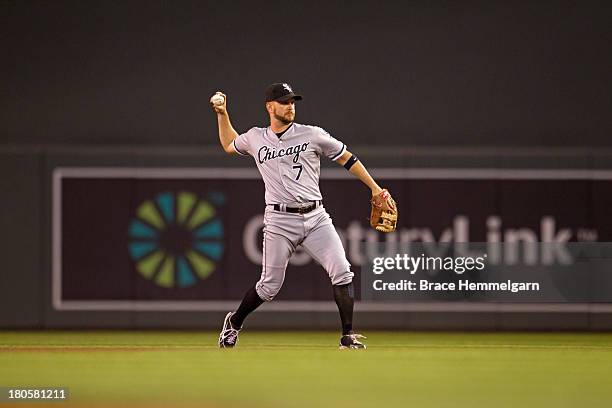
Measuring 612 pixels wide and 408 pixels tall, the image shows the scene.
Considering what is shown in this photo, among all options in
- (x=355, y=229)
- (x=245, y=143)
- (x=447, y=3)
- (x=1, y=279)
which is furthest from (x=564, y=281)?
(x=1, y=279)

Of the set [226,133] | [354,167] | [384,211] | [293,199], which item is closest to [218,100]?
[226,133]

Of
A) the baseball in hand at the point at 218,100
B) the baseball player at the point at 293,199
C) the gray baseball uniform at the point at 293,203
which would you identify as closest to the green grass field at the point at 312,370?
the baseball player at the point at 293,199

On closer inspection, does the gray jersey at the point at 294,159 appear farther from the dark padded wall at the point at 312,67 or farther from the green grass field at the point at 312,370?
the dark padded wall at the point at 312,67

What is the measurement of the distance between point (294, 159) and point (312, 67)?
138 inches

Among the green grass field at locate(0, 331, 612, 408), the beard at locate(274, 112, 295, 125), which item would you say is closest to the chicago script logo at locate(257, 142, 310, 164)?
the beard at locate(274, 112, 295, 125)

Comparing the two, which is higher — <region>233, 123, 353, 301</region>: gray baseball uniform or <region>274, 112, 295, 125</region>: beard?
<region>274, 112, 295, 125</region>: beard

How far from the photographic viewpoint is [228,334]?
29.2 ft

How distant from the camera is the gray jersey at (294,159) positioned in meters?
8.61

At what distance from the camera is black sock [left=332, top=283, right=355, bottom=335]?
335 inches

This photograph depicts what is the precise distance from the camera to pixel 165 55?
11.9m

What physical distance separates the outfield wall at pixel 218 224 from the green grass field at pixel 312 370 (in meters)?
0.51

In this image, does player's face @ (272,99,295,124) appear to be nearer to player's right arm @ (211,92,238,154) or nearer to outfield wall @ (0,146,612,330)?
player's right arm @ (211,92,238,154)

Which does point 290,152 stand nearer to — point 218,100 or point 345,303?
point 218,100

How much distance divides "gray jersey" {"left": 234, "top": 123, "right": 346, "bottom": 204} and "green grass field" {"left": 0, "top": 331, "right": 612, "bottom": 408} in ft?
3.37
